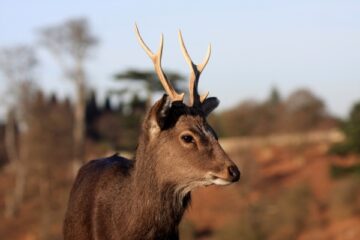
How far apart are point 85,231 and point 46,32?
4128cm

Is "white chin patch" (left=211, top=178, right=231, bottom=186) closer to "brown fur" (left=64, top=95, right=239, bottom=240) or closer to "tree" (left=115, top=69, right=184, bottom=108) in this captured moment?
"brown fur" (left=64, top=95, right=239, bottom=240)

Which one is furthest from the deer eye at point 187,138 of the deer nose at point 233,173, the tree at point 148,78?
the tree at point 148,78

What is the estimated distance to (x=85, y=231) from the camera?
866cm

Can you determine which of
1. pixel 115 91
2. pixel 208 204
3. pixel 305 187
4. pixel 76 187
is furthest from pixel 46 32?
pixel 76 187

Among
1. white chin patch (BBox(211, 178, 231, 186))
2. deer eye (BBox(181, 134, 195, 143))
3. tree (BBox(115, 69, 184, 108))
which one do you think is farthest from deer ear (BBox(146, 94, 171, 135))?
tree (BBox(115, 69, 184, 108))

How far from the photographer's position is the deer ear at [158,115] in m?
7.93

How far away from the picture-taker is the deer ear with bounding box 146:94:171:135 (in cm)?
793

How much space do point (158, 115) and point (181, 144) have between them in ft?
1.23

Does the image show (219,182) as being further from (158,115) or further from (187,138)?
(158,115)

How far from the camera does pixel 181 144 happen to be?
8125 millimetres

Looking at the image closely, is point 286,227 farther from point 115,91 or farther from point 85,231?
point 85,231

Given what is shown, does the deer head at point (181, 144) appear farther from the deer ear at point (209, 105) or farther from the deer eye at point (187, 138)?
the deer ear at point (209, 105)

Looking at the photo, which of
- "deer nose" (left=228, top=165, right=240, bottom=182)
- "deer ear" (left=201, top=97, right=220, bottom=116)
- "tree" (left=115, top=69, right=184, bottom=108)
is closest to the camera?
"deer nose" (left=228, top=165, right=240, bottom=182)

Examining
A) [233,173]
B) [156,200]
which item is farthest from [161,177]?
[233,173]
